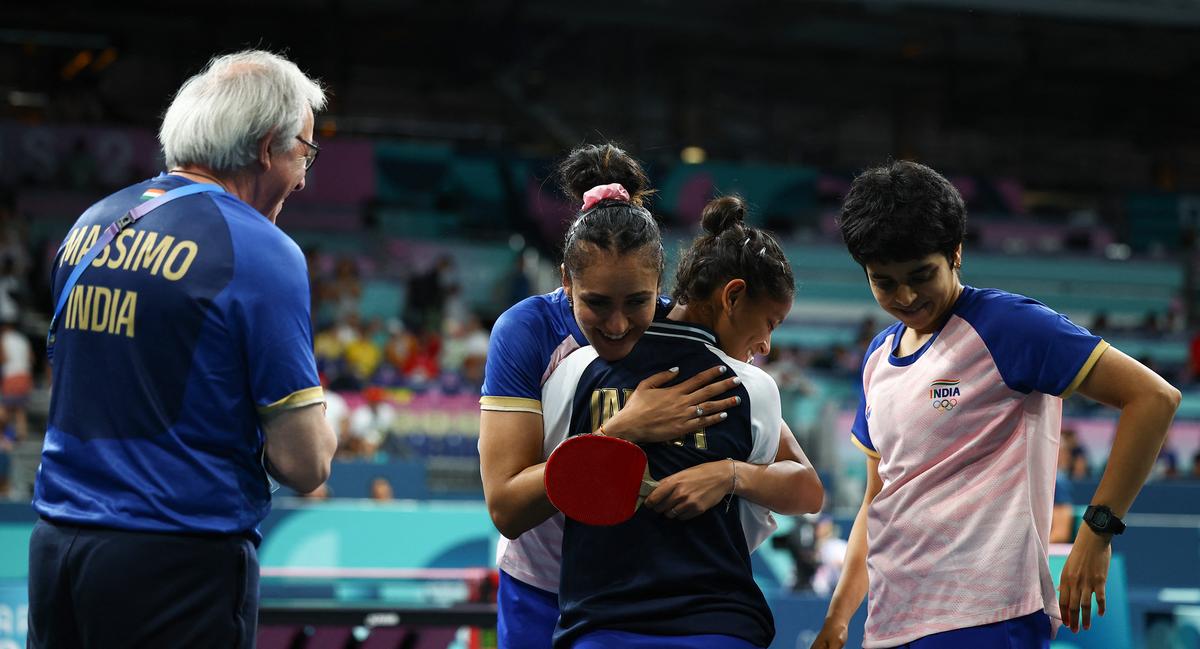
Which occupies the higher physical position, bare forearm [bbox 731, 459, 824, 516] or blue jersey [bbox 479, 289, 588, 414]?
blue jersey [bbox 479, 289, 588, 414]

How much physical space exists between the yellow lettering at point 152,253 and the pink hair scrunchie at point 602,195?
90 centimetres

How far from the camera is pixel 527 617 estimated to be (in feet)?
8.79

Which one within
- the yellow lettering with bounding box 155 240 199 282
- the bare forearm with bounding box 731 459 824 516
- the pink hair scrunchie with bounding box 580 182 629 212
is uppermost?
the pink hair scrunchie with bounding box 580 182 629 212

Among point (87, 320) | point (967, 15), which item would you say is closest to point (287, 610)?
point (87, 320)

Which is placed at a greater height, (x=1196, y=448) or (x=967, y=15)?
(x=967, y=15)

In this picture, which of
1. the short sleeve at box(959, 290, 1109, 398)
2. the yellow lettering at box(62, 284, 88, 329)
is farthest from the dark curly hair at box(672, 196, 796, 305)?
the yellow lettering at box(62, 284, 88, 329)

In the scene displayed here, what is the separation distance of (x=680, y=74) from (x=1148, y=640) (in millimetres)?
19954

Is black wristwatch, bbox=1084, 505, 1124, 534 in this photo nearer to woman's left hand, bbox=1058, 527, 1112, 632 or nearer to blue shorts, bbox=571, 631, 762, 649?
woman's left hand, bbox=1058, 527, 1112, 632

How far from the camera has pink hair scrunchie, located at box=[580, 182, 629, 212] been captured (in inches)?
103

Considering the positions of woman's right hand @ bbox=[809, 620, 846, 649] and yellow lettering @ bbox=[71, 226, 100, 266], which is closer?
yellow lettering @ bbox=[71, 226, 100, 266]

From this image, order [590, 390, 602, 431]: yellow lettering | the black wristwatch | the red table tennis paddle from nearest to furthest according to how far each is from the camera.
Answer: the red table tennis paddle → [590, 390, 602, 431]: yellow lettering → the black wristwatch

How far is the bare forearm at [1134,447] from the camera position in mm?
2408

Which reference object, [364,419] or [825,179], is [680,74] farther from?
[364,419]

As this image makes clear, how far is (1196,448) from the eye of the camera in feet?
45.5
